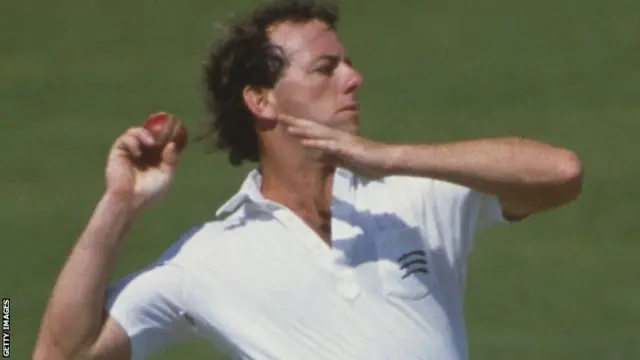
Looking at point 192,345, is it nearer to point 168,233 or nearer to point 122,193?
point 168,233

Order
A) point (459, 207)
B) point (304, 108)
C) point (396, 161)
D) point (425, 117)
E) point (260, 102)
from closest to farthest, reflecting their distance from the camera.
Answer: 1. point (396, 161)
2. point (459, 207)
3. point (304, 108)
4. point (260, 102)
5. point (425, 117)

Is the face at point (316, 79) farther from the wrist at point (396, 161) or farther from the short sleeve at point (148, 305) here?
the short sleeve at point (148, 305)

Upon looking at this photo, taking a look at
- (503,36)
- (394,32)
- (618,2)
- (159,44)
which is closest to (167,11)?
(159,44)

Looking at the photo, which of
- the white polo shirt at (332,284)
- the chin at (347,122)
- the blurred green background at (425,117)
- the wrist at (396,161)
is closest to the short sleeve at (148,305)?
the white polo shirt at (332,284)

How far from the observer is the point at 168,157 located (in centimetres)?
439

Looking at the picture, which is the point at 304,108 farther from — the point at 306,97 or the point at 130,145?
the point at 130,145

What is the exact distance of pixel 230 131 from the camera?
4.88m

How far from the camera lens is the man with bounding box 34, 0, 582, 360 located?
4113 millimetres

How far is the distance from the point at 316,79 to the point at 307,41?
13cm

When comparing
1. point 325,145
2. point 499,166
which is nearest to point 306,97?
point 325,145

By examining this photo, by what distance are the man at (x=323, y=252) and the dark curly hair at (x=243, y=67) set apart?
0.61ft

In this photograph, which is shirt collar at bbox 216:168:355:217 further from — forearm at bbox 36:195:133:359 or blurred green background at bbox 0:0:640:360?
blurred green background at bbox 0:0:640:360

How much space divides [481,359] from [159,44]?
2734 millimetres

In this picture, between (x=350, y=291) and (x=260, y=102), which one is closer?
(x=350, y=291)
